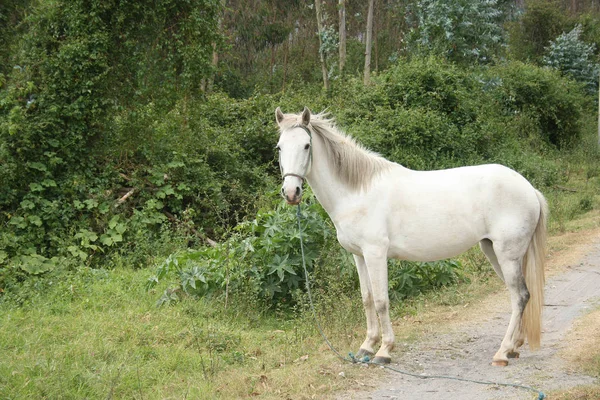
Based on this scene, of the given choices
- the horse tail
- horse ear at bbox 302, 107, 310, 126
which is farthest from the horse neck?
the horse tail

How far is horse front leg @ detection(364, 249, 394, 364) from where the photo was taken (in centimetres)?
554

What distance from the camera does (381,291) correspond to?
18.4 ft

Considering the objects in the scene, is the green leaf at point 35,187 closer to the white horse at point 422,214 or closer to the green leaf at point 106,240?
the green leaf at point 106,240

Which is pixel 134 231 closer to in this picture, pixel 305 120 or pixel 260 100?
pixel 305 120

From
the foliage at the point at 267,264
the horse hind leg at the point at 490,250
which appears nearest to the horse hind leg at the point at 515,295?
the horse hind leg at the point at 490,250

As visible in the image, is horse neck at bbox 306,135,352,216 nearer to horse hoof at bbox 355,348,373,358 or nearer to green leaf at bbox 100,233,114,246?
horse hoof at bbox 355,348,373,358

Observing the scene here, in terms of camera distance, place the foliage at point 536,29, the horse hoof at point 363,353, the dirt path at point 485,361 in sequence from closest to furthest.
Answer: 1. the dirt path at point 485,361
2. the horse hoof at point 363,353
3. the foliage at point 536,29

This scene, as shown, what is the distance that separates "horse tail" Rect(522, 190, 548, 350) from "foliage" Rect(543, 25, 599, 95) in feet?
75.3

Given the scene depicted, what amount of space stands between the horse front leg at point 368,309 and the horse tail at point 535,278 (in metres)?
1.29

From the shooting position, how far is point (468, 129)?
50.4 feet

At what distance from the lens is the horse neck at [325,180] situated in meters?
5.71

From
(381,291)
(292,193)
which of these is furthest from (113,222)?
(381,291)

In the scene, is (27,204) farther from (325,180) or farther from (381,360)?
(381,360)

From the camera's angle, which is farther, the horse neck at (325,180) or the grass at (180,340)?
the horse neck at (325,180)
